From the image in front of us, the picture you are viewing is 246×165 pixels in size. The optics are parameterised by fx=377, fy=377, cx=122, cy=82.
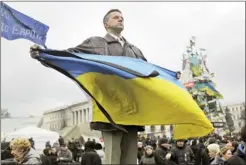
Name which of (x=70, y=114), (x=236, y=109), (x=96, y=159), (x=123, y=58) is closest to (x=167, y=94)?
(x=123, y=58)

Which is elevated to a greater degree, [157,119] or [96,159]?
[157,119]

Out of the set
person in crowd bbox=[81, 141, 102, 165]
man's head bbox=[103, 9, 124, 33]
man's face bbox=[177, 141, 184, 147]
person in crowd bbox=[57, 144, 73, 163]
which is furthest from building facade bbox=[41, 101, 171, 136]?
man's head bbox=[103, 9, 124, 33]

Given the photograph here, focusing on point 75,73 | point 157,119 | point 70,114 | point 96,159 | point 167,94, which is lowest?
point 96,159

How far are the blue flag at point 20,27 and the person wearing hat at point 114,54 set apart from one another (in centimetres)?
188

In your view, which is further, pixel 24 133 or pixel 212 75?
pixel 212 75

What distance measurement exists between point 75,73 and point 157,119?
0.81 metres

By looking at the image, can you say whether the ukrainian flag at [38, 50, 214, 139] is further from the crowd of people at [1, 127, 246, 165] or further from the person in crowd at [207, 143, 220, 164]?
the person in crowd at [207, 143, 220, 164]

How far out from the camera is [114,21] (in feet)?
11.7

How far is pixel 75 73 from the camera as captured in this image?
10.7 feet

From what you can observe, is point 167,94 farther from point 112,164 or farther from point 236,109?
point 236,109

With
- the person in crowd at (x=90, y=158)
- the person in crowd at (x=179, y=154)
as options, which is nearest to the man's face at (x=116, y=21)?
the person in crowd at (x=179, y=154)

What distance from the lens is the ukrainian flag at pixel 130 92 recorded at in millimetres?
3055

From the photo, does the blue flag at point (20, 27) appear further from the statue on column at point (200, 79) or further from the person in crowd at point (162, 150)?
the statue on column at point (200, 79)

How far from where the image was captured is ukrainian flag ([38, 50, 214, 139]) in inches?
120
